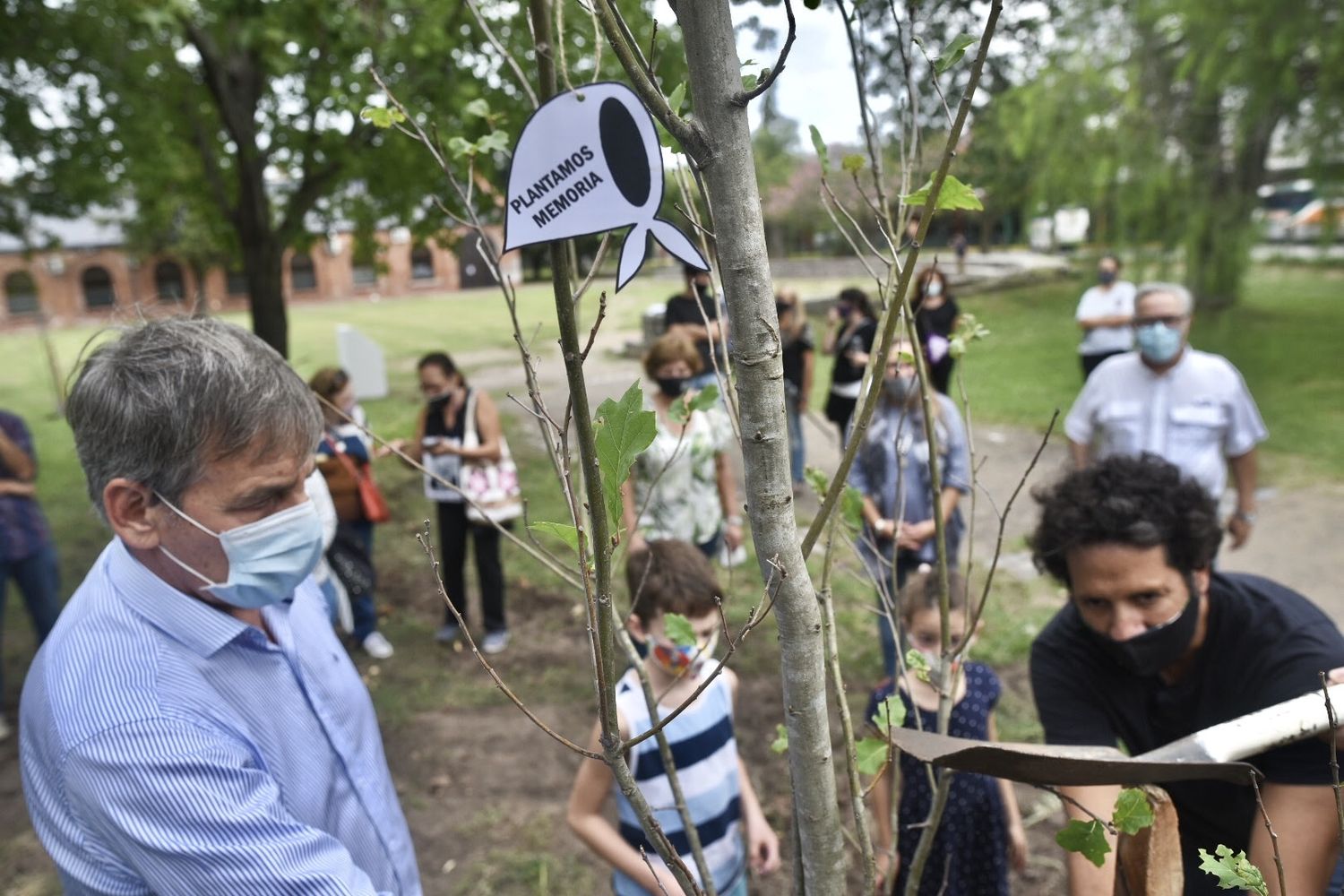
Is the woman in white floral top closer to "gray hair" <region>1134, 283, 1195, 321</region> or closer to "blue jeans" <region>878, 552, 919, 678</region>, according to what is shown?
"blue jeans" <region>878, 552, 919, 678</region>

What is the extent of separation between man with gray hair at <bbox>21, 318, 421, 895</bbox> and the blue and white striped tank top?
65cm

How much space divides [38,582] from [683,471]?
11.2 ft

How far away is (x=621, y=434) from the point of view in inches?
28.8

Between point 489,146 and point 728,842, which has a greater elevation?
point 489,146

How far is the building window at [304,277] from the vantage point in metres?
43.1

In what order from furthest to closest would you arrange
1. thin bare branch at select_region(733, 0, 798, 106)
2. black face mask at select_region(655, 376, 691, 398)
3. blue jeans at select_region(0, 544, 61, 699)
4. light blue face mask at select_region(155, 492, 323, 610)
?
blue jeans at select_region(0, 544, 61, 699), black face mask at select_region(655, 376, 691, 398), light blue face mask at select_region(155, 492, 323, 610), thin bare branch at select_region(733, 0, 798, 106)

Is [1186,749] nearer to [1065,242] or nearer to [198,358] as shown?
[198,358]

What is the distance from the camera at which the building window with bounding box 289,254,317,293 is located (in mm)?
43062

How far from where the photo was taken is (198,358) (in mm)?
1417

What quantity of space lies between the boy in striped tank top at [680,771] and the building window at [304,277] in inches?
1770

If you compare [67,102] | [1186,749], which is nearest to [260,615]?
[1186,749]

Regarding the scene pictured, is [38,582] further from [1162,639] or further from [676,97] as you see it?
[1162,639]

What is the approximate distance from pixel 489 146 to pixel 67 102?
8.61 meters

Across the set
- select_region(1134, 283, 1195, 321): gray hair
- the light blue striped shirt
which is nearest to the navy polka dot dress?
the light blue striped shirt
